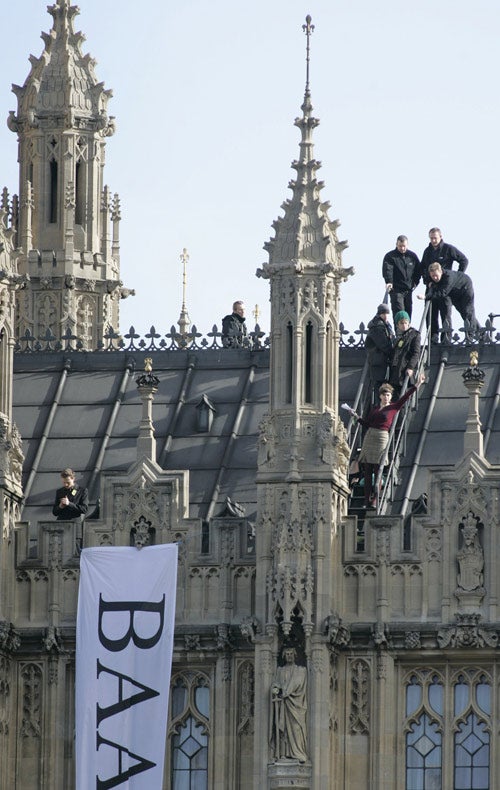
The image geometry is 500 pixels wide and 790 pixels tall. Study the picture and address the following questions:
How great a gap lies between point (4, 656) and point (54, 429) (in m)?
7.19

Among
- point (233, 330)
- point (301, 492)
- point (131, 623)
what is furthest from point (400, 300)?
point (131, 623)

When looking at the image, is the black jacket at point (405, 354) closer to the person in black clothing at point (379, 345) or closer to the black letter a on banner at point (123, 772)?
the person in black clothing at point (379, 345)

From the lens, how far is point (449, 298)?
8156 cm

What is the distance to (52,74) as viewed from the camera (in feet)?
311

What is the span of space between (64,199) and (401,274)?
47.4ft

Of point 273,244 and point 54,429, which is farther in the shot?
point 54,429

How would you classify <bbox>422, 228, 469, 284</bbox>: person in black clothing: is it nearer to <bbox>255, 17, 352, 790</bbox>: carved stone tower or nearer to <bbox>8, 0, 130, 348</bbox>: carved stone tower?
<bbox>255, 17, 352, 790</bbox>: carved stone tower

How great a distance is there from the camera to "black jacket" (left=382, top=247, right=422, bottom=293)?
81.7 metres

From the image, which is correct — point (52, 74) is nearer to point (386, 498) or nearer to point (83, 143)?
point (83, 143)

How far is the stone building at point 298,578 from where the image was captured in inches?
2928

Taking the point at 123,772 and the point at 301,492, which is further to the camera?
the point at 123,772

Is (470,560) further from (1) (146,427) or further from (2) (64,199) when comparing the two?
(2) (64,199)

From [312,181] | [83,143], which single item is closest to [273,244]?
[312,181]

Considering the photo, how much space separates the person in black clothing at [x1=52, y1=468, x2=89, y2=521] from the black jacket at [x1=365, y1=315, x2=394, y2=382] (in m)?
6.90
